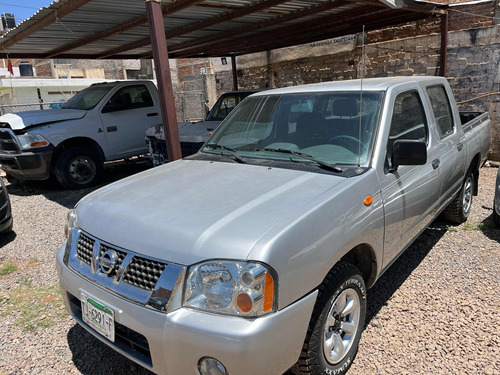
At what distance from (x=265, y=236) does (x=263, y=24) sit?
698 centimetres

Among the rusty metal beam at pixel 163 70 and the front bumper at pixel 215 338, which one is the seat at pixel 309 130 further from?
the rusty metal beam at pixel 163 70

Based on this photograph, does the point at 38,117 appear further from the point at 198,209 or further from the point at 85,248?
the point at 198,209

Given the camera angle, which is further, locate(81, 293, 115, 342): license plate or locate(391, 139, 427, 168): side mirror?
locate(391, 139, 427, 168): side mirror

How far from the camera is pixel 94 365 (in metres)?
2.78

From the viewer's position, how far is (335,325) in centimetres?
245

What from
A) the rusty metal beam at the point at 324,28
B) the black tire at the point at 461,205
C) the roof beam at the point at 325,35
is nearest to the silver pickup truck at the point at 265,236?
the black tire at the point at 461,205

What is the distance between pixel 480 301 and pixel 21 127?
7.52 metres

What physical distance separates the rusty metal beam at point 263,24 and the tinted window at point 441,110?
2.93 metres

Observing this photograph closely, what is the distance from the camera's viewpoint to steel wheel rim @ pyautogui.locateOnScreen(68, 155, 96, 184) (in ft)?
25.3

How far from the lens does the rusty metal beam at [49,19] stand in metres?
5.41

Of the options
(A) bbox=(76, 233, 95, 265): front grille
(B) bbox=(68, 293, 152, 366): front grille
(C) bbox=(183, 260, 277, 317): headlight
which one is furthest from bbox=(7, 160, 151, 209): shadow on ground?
(C) bbox=(183, 260, 277, 317): headlight

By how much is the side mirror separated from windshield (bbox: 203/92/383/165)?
0.64 ft

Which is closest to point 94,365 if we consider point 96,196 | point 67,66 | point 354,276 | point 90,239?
point 90,239

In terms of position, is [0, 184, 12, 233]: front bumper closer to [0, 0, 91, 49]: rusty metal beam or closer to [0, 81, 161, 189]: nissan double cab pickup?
[0, 81, 161, 189]: nissan double cab pickup
